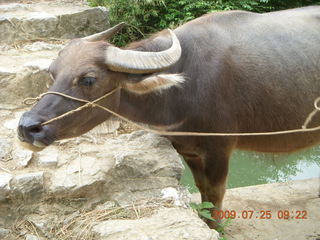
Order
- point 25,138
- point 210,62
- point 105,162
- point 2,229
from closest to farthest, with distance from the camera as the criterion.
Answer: point 25,138, point 2,229, point 105,162, point 210,62

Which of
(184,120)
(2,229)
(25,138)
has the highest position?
(25,138)

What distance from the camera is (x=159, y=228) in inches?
91.4

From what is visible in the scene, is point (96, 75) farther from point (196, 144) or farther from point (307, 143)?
point (307, 143)

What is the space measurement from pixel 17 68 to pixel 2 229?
1945 mm

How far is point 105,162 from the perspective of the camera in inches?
113

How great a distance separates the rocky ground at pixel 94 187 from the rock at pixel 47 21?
1.29m

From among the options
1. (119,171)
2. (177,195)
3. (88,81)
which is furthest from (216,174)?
(88,81)

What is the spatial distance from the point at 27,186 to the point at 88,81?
824mm

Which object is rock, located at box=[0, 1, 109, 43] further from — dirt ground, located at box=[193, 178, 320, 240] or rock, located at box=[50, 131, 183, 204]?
dirt ground, located at box=[193, 178, 320, 240]

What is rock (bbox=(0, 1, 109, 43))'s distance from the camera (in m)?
4.79

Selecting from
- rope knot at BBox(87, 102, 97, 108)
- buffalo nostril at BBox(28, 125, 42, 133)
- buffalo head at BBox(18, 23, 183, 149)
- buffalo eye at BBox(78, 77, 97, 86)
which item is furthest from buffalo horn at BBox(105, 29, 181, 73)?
buffalo nostril at BBox(28, 125, 42, 133)

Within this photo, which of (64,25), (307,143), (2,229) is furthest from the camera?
(64,25)

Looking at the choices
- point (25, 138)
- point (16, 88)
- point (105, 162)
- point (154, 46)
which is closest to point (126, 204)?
point (105, 162)

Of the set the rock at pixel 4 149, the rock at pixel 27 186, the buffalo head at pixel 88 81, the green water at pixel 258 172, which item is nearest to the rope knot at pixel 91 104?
the buffalo head at pixel 88 81
